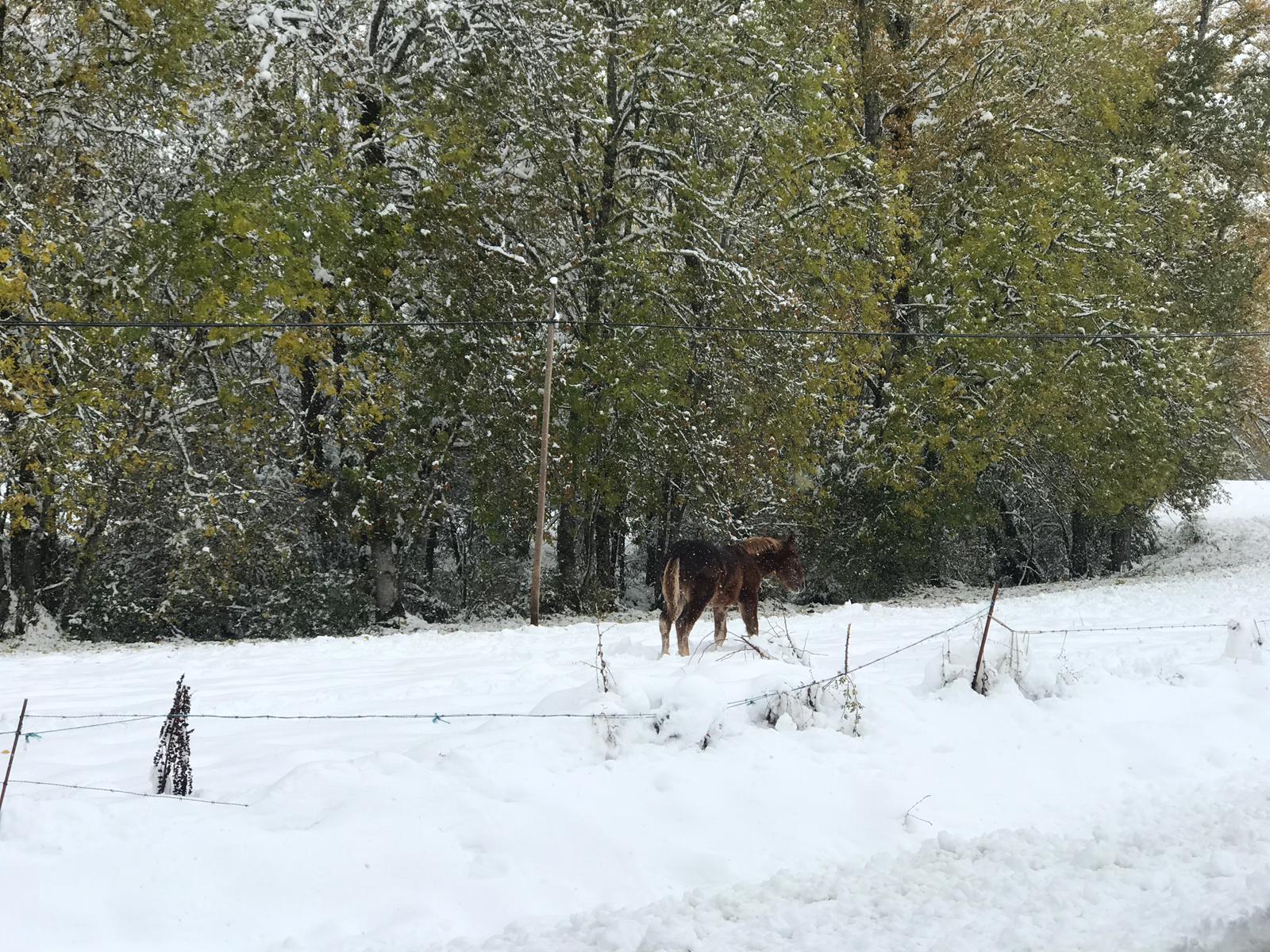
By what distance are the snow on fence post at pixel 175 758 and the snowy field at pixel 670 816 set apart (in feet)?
0.46

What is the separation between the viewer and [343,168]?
1844cm

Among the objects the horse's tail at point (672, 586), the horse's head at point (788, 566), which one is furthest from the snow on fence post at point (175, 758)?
the horse's head at point (788, 566)

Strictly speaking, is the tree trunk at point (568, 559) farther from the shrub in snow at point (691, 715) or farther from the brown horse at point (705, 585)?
the shrub in snow at point (691, 715)

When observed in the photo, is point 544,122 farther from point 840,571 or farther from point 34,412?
point 840,571

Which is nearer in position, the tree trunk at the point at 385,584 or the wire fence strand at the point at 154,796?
the wire fence strand at the point at 154,796

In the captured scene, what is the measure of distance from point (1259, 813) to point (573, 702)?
444cm

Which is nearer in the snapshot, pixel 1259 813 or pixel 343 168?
pixel 1259 813

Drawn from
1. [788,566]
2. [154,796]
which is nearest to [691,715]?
[154,796]

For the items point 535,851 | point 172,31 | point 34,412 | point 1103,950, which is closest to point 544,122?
point 172,31

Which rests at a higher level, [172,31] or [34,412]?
[172,31]

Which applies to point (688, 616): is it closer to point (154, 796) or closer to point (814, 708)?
point (814, 708)

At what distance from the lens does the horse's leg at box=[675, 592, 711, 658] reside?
10375mm

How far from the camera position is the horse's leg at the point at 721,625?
1064 centimetres

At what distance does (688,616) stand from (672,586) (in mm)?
357
